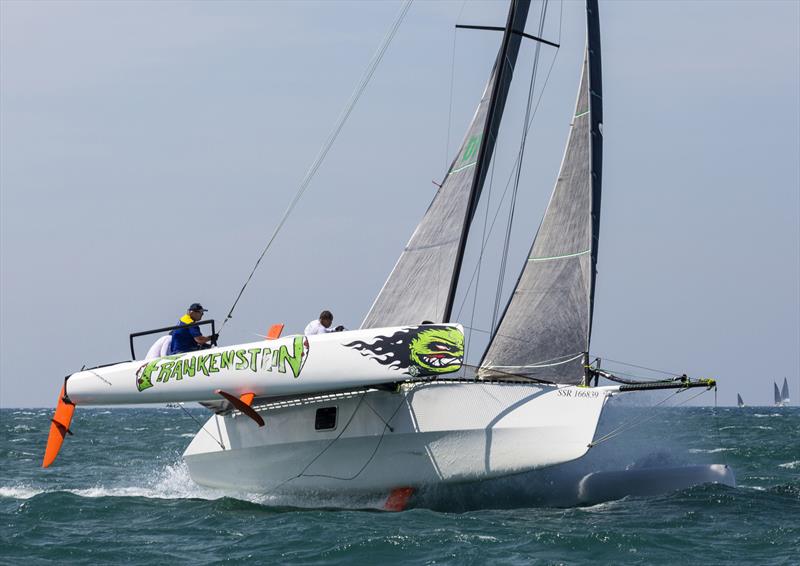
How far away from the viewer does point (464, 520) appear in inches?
514

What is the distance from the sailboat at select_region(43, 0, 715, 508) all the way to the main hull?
0.02 metres

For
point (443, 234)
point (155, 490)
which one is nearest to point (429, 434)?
point (443, 234)

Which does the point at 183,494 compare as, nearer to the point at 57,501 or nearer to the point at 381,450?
the point at 57,501

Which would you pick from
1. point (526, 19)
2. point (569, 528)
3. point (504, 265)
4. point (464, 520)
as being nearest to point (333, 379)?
point (464, 520)

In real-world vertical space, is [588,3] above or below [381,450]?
above

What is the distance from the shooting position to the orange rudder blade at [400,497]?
1391 centimetres

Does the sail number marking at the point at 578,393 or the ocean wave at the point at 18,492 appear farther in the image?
the ocean wave at the point at 18,492

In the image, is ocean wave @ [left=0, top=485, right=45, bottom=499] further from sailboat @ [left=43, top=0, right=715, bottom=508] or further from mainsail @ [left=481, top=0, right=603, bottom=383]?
mainsail @ [left=481, top=0, right=603, bottom=383]

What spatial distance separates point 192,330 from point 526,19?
Result: 6.11m

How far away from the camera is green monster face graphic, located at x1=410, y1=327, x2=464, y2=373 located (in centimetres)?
1290

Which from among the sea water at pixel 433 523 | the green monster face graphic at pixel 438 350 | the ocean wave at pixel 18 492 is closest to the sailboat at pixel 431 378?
the green monster face graphic at pixel 438 350

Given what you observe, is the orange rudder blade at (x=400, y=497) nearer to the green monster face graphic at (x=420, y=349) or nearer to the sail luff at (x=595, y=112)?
the green monster face graphic at (x=420, y=349)

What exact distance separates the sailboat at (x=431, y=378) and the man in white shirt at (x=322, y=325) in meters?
0.49

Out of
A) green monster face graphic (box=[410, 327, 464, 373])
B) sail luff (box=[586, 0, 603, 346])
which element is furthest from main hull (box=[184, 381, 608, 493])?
sail luff (box=[586, 0, 603, 346])
